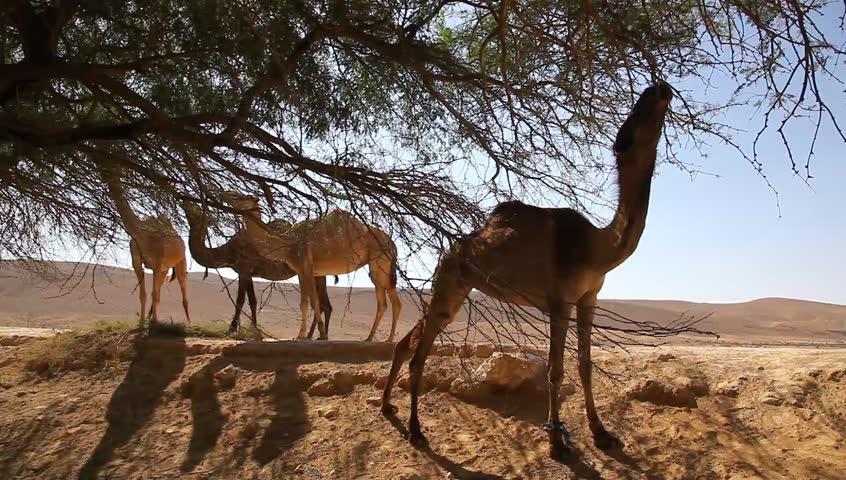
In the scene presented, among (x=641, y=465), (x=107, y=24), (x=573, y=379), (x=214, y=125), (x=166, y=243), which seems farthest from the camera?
(x=166, y=243)

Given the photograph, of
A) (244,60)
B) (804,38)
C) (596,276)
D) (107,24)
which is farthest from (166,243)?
(804,38)

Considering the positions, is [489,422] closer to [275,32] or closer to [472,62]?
[472,62]

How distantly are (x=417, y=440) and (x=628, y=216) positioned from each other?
260 centimetres

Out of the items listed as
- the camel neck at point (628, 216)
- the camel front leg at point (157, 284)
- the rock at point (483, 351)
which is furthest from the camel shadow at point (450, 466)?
the camel front leg at point (157, 284)

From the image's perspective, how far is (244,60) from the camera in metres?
5.71

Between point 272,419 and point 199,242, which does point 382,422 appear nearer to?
point 272,419

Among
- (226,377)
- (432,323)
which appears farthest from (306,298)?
(432,323)

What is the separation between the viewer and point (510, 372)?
7.00m

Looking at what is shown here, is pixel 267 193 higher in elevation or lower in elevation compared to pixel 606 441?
higher

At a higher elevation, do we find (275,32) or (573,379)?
(275,32)

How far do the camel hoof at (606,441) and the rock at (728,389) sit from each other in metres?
Result: 1.08

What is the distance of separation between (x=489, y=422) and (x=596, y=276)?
5.70ft

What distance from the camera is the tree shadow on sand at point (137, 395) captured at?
7.07m

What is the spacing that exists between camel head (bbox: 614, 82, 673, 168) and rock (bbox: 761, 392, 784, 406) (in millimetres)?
2192
